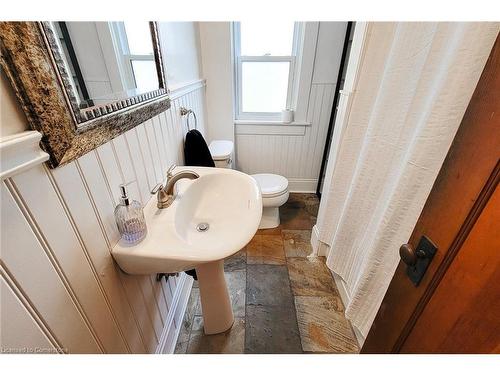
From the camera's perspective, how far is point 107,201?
64 cm

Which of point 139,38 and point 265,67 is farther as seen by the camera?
point 265,67

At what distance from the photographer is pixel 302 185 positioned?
2.52 meters

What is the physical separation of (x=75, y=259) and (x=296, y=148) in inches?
82.5

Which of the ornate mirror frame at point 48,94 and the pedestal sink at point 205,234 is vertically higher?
the ornate mirror frame at point 48,94

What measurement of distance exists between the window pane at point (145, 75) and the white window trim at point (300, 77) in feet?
4.20

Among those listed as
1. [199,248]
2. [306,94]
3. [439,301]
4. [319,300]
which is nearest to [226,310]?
[319,300]

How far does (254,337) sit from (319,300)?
18.8 inches

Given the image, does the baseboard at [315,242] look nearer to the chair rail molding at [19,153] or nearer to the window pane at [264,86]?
the window pane at [264,86]

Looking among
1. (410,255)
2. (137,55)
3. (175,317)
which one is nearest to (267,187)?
(175,317)

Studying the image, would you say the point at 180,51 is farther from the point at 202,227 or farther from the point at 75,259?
the point at 75,259

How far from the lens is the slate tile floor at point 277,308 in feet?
3.87

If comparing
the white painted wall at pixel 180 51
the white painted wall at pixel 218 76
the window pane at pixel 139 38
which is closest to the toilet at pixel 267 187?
the white painted wall at pixel 218 76

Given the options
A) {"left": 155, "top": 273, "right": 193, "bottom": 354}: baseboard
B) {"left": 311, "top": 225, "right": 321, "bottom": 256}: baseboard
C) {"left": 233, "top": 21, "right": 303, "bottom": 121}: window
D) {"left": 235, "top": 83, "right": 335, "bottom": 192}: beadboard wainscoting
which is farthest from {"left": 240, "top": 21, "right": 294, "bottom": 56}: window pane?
{"left": 155, "top": 273, "right": 193, "bottom": 354}: baseboard

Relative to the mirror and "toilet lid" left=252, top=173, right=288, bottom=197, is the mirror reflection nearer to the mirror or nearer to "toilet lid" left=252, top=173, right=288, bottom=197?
the mirror
